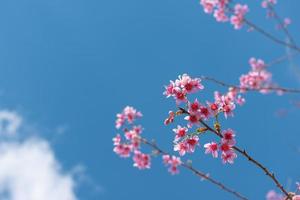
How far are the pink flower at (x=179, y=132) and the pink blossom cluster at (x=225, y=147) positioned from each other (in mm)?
344

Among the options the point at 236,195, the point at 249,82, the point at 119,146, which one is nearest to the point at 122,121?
the point at 119,146

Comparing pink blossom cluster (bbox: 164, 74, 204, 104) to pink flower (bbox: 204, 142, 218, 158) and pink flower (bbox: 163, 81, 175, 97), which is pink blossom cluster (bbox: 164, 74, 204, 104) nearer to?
pink flower (bbox: 163, 81, 175, 97)

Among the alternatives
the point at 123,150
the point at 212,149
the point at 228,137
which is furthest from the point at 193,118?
the point at 123,150

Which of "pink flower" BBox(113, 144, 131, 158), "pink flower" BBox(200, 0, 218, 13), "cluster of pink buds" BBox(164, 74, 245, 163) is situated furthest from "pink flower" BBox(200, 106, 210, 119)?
"pink flower" BBox(200, 0, 218, 13)

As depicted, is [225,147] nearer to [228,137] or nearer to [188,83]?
[228,137]

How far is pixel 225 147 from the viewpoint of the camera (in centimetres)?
495

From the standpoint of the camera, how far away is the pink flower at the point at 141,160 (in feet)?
30.2

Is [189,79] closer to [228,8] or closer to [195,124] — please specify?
[195,124]

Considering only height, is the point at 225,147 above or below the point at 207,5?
below

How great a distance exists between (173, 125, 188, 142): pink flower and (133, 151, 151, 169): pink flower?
4052 mm

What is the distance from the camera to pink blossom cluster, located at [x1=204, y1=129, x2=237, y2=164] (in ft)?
16.0

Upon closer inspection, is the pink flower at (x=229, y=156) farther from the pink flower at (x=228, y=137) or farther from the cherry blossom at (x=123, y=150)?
the cherry blossom at (x=123, y=150)

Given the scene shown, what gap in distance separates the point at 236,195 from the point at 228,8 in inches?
269

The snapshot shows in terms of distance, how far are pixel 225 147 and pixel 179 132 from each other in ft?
1.68
